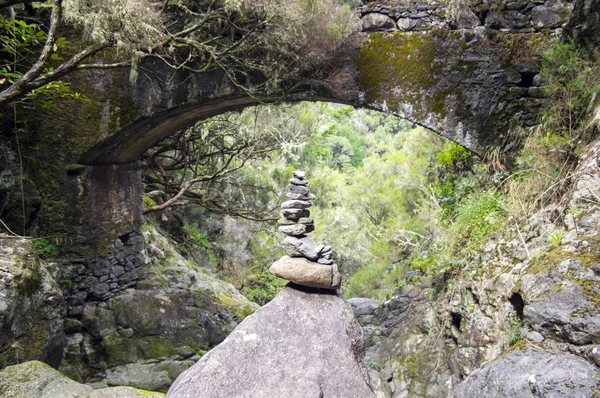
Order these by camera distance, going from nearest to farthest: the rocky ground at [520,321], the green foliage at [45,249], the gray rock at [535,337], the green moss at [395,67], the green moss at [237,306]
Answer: the rocky ground at [520,321] < the gray rock at [535,337] < the green moss at [395,67] < the green foliage at [45,249] < the green moss at [237,306]

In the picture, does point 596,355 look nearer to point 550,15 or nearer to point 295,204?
point 295,204

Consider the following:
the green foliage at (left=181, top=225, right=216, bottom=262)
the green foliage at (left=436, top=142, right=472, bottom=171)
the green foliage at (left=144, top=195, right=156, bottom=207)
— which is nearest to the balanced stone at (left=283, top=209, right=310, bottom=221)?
the green foliage at (left=436, top=142, right=472, bottom=171)

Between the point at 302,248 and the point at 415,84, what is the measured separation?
2488 mm

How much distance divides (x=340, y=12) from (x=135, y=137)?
293cm

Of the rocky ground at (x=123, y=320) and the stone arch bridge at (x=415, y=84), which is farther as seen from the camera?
the stone arch bridge at (x=415, y=84)

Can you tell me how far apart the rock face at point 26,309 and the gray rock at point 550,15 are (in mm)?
5361

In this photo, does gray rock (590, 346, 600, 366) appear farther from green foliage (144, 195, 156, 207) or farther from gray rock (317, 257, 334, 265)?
green foliage (144, 195, 156, 207)

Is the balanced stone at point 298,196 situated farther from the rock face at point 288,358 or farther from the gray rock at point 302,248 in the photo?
the rock face at point 288,358

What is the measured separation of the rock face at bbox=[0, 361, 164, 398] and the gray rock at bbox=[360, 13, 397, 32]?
13.6 feet

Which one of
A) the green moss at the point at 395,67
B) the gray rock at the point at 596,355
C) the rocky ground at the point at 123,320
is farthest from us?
the green moss at the point at 395,67

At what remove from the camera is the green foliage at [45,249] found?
16.4 ft

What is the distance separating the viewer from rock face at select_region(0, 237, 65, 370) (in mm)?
3271

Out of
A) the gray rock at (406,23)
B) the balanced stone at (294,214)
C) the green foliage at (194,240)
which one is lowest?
the green foliage at (194,240)

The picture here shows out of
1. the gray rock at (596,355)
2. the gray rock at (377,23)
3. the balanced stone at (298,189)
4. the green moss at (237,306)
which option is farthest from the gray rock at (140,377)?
the gray rock at (377,23)
